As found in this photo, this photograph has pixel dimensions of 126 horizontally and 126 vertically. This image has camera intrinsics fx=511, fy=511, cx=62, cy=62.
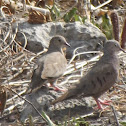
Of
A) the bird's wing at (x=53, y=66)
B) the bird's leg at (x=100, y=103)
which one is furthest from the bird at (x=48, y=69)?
the bird's leg at (x=100, y=103)

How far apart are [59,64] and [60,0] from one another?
391 cm

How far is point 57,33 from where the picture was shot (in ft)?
29.5

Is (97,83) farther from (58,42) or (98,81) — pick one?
(58,42)

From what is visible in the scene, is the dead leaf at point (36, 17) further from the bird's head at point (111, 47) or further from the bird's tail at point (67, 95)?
the bird's tail at point (67, 95)

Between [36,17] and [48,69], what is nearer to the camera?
[48,69]

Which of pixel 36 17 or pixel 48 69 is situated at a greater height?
pixel 36 17

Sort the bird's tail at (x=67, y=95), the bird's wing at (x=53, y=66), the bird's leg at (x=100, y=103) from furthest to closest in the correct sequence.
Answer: the bird's wing at (x=53, y=66), the bird's leg at (x=100, y=103), the bird's tail at (x=67, y=95)

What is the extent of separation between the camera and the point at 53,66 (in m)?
7.18

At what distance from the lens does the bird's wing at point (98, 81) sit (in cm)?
648

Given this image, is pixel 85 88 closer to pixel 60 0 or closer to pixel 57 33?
pixel 57 33

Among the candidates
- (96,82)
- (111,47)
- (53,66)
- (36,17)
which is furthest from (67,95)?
(36,17)

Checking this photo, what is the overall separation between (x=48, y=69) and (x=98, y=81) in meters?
0.82

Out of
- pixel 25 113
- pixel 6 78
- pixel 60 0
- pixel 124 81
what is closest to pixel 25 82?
pixel 6 78

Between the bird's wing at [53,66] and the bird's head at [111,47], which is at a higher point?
the bird's head at [111,47]
